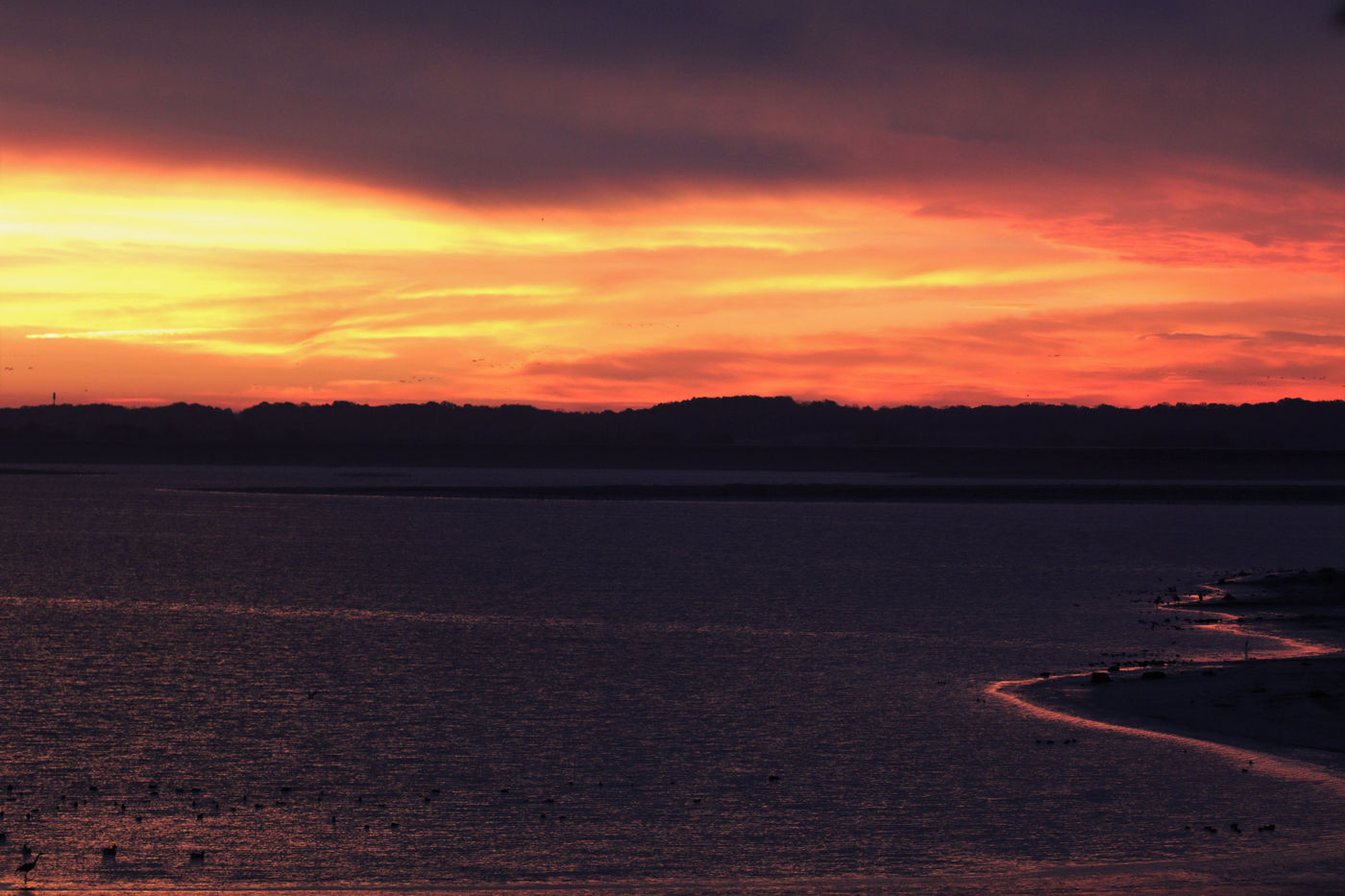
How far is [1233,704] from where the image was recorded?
2195 cm

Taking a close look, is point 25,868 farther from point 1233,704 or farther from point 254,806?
point 1233,704

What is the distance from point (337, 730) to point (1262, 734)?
13904 millimetres

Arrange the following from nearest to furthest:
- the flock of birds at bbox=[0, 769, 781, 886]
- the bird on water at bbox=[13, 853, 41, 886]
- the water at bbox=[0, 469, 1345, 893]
→ the bird on water at bbox=[13, 853, 41, 886] < the water at bbox=[0, 469, 1345, 893] < the flock of birds at bbox=[0, 769, 781, 886]

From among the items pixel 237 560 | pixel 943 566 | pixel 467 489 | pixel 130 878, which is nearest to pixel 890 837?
pixel 130 878

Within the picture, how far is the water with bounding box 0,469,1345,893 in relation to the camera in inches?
549

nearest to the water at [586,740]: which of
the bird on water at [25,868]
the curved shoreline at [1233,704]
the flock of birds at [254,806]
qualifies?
the flock of birds at [254,806]

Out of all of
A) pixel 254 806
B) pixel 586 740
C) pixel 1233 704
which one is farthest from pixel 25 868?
pixel 1233 704

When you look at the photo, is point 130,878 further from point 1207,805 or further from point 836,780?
point 1207,805

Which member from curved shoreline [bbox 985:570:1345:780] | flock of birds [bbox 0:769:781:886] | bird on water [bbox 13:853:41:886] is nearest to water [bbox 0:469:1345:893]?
flock of birds [bbox 0:769:781:886]

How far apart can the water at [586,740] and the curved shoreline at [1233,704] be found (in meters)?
0.82

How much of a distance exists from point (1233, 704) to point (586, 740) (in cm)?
1072

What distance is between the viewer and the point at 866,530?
272ft

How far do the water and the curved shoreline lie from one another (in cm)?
82

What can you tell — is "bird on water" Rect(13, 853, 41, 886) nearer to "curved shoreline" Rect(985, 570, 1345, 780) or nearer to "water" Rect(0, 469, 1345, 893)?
"water" Rect(0, 469, 1345, 893)
